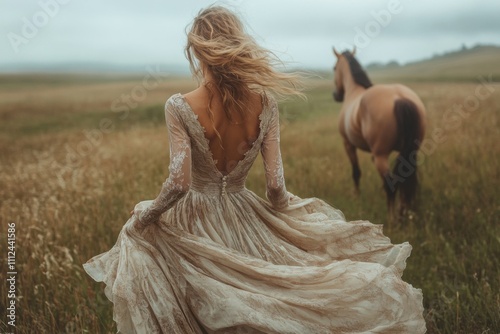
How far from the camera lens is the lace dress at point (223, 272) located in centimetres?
264

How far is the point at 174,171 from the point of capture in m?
2.65

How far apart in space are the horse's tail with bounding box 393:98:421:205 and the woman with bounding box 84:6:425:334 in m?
3.48

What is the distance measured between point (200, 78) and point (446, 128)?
976cm

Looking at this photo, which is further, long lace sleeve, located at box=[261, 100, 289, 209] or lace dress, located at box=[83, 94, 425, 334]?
long lace sleeve, located at box=[261, 100, 289, 209]

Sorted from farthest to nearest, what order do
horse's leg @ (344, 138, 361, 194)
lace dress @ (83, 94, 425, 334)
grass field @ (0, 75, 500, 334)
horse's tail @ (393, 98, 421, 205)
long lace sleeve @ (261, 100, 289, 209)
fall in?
horse's leg @ (344, 138, 361, 194), horse's tail @ (393, 98, 421, 205), grass field @ (0, 75, 500, 334), long lace sleeve @ (261, 100, 289, 209), lace dress @ (83, 94, 425, 334)

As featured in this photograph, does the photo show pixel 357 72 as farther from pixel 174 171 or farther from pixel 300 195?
pixel 174 171

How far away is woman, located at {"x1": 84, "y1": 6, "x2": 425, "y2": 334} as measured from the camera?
2654 mm

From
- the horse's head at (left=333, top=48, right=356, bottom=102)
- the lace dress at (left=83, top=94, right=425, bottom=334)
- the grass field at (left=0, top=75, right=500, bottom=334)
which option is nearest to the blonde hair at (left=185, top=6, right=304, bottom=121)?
the lace dress at (left=83, top=94, right=425, bottom=334)

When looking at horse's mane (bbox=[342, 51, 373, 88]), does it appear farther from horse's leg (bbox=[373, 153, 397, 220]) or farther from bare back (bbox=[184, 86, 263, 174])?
bare back (bbox=[184, 86, 263, 174])

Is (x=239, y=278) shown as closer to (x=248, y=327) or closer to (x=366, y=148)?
(x=248, y=327)

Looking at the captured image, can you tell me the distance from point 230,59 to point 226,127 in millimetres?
378

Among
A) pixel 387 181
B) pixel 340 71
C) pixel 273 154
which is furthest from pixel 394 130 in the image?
pixel 273 154

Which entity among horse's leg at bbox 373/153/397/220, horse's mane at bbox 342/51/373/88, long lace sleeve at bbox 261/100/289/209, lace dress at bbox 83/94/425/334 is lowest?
horse's leg at bbox 373/153/397/220

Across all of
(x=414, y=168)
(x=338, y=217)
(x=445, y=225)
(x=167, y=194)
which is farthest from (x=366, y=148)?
(x=167, y=194)
